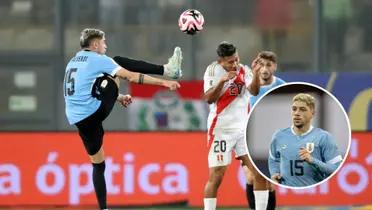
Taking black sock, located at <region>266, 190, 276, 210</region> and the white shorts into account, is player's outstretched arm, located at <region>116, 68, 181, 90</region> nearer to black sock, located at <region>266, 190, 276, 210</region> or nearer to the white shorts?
the white shorts

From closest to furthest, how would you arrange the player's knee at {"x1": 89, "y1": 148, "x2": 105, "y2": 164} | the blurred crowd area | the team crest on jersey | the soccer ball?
the team crest on jersey → the player's knee at {"x1": 89, "y1": 148, "x2": 105, "y2": 164} → the soccer ball → the blurred crowd area

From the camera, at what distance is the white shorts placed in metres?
10.9

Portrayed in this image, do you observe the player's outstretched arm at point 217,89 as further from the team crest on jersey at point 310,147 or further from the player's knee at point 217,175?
the team crest on jersey at point 310,147

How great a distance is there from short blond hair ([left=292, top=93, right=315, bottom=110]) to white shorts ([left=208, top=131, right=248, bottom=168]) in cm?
159

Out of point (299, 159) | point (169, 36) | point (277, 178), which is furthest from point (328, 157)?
point (169, 36)

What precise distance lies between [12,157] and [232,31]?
316cm

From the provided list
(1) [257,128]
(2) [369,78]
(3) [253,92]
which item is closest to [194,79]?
(2) [369,78]

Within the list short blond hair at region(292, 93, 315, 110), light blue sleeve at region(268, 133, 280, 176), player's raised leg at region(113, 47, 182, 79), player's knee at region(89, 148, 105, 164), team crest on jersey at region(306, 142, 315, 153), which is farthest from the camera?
player's knee at region(89, 148, 105, 164)

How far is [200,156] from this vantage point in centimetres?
1451

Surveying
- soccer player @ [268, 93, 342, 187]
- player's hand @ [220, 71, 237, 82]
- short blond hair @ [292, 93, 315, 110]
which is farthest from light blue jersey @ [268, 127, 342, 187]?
player's hand @ [220, 71, 237, 82]

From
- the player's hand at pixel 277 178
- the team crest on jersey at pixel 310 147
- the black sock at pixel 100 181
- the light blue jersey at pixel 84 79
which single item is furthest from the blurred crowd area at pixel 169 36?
the team crest on jersey at pixel 310 147

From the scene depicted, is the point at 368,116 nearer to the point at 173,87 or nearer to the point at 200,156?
the point at 200,156

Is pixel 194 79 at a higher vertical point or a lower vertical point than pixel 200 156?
higher

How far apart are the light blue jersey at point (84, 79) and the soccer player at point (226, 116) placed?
0.93 metres
